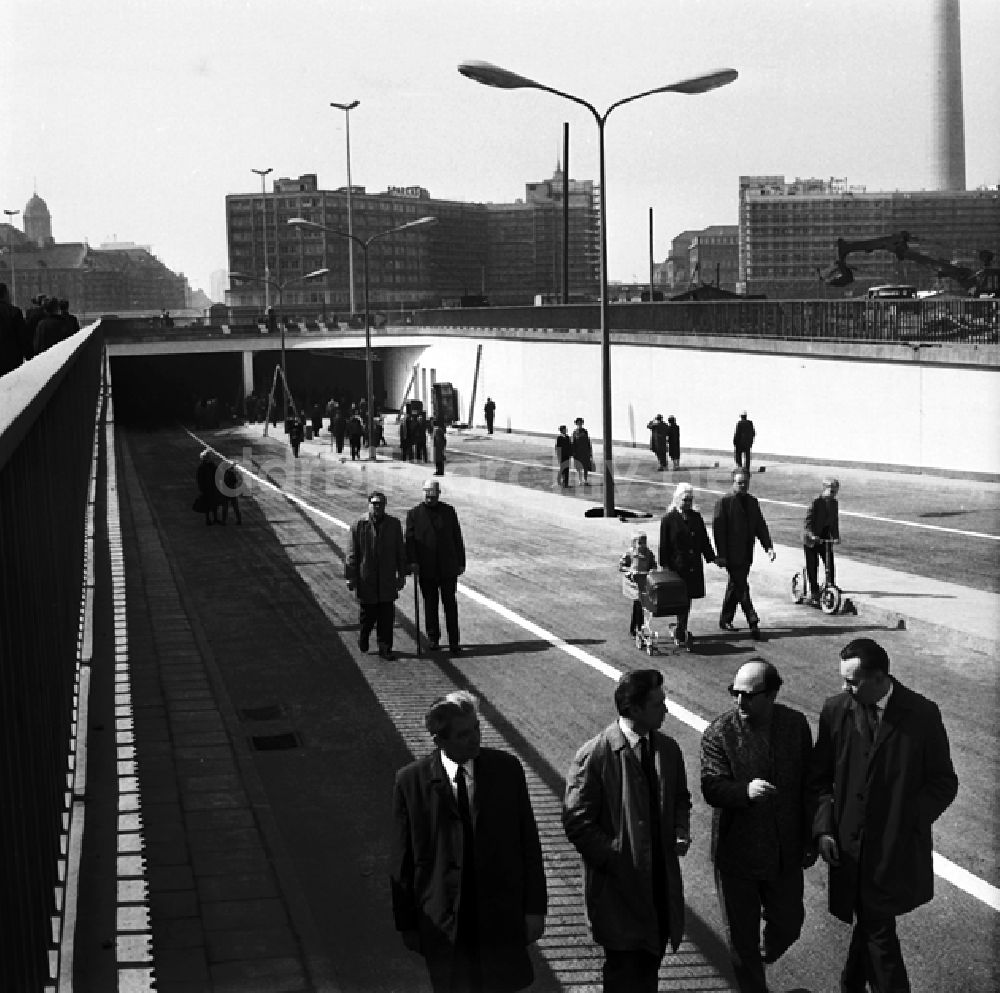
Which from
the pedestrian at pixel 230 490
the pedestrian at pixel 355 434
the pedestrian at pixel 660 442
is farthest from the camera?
the pedestrian at pixel 355 434

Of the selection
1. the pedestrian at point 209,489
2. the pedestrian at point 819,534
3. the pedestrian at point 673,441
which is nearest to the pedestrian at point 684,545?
the pedestrian at point 819,534

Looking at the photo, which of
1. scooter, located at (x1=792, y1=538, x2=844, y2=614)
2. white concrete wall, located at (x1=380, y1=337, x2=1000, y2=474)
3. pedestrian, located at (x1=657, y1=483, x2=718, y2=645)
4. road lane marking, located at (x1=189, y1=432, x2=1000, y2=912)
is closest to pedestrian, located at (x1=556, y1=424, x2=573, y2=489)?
white concrete wall, located at (x1=380, y1=337, x2=1000, y2=474)

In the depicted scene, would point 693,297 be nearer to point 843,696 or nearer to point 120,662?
point 120,662

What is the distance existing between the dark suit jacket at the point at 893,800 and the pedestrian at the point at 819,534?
464 inches

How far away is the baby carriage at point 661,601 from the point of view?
15.6 metres

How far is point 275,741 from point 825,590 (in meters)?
7.79

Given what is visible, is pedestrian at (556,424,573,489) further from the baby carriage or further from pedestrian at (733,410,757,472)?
the baby carriage

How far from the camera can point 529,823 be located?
6.12m

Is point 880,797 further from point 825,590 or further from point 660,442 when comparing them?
point 660,442

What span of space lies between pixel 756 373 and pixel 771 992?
39.2 m

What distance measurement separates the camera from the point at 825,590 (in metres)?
18.2

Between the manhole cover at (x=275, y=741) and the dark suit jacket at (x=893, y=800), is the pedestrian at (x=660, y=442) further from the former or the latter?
the dark suit jacket at (x=893, y=800)

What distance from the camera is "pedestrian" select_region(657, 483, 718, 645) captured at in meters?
16.0

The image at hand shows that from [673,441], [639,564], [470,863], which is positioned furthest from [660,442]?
[470,863]
